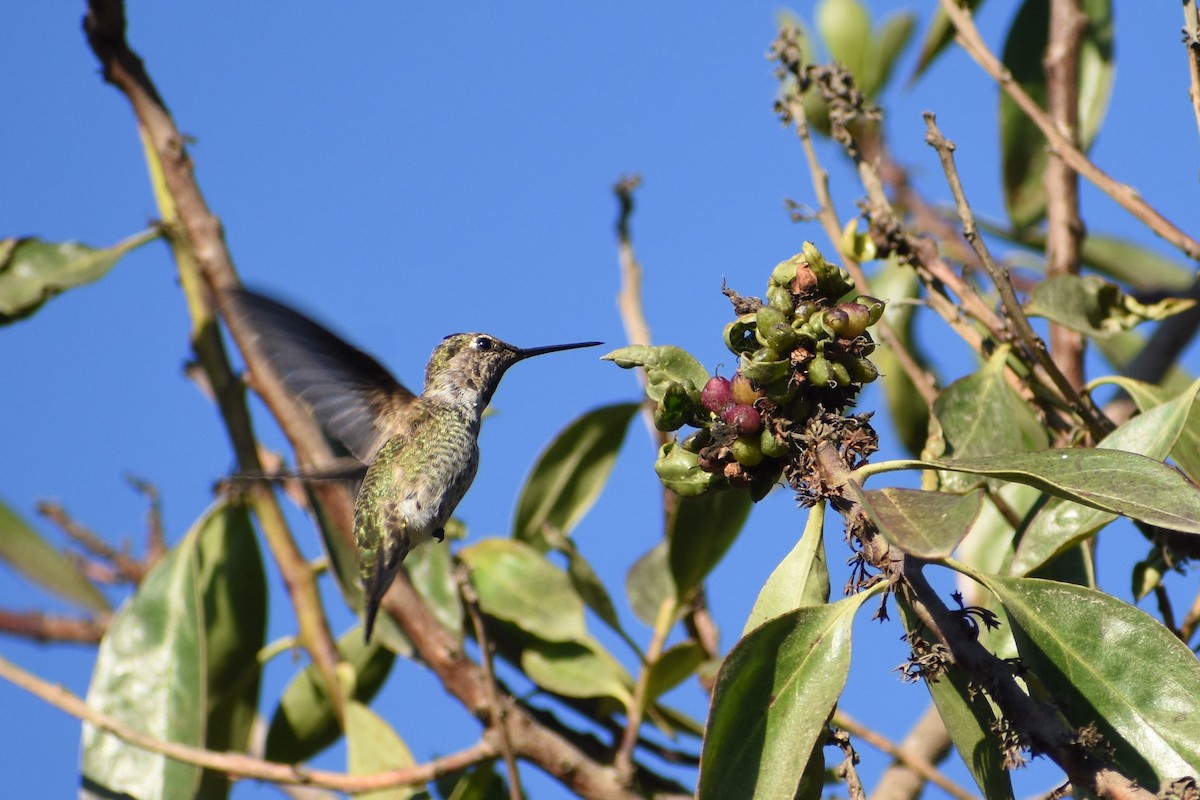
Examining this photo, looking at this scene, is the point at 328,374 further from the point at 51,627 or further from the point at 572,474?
the point at 51,627

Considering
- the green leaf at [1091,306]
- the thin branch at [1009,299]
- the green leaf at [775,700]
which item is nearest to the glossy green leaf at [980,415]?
the thin branch at [1009,299]

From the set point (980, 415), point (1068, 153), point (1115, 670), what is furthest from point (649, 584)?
point (1115, 670)

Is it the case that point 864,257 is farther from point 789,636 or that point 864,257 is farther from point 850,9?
point 850,9

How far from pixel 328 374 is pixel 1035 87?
6.97 feet

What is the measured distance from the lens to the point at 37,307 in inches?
146

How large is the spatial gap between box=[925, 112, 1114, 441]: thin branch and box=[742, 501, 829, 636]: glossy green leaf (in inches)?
24.1

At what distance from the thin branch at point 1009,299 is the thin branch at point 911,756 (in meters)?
0.77

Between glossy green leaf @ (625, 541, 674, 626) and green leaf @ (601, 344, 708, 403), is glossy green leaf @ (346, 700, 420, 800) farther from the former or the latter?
green leaf @ (601, 344, 708, 403)

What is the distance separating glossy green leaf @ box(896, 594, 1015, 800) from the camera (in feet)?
5.80

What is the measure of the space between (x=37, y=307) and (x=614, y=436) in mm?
1693

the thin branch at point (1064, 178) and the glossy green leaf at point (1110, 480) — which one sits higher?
the thin branch at point (1064, 178)

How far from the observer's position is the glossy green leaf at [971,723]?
1.77 metres

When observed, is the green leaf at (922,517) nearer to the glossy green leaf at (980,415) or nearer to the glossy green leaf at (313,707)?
the glossy green leaf at (980,415)

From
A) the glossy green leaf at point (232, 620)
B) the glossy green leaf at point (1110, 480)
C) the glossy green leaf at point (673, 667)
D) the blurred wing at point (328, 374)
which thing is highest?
the blurred wing at point (328, 374)
